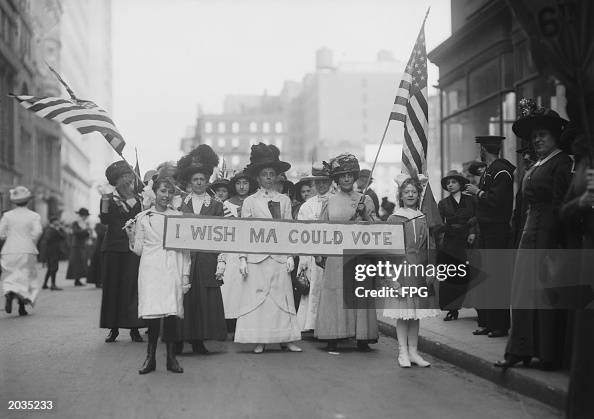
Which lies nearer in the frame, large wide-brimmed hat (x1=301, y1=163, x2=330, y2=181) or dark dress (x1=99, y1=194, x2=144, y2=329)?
dark dress (x1=99, y1=194, x2=144, y2=329)

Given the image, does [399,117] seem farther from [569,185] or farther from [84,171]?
[84,171]

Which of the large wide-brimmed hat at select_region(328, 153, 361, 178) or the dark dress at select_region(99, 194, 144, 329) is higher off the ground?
the large wide-brimmed hat at select_region(328, 153, 361, 178)

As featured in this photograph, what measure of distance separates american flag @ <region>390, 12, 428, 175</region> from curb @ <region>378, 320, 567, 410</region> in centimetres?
194

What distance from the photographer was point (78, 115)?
850 cm

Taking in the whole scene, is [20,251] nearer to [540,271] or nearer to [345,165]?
[345,165]

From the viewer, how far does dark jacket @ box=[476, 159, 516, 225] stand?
32.1ft

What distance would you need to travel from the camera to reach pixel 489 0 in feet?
54.1

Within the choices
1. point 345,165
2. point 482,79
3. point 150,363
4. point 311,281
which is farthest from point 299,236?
point 482,79

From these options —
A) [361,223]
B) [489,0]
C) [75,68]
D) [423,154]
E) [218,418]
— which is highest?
[75,68]

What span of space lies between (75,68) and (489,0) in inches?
3236

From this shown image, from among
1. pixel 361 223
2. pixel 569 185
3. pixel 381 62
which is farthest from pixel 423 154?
pixel 381 62

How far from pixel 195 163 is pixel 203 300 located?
1.66 meters

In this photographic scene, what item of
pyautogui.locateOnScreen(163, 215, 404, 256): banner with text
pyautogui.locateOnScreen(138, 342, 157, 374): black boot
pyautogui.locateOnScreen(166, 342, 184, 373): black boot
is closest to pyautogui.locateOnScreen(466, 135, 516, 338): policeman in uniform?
pyautogui.locateOnScreen(163, 215, 404, 256): banner with text

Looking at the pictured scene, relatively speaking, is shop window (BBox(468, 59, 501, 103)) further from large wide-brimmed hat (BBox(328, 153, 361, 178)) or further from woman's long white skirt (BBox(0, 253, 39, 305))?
woman's long white skirt (BBox(0, 253, 39, 305))
